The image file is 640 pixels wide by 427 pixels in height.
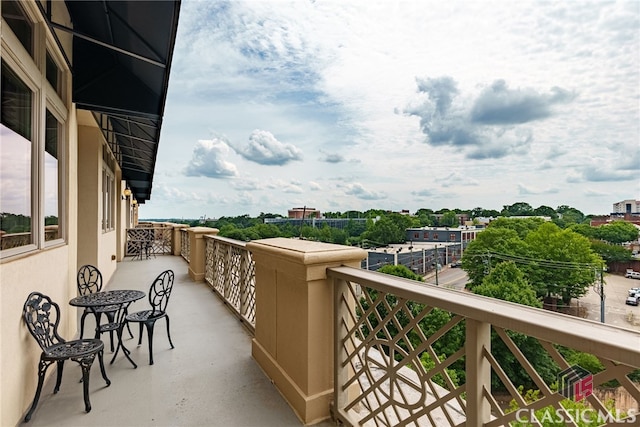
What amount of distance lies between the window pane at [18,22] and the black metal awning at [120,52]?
0.39 m

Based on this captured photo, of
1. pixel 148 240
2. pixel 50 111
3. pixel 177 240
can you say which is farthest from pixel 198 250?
→ pixel 177 240

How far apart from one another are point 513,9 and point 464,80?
93.7ft

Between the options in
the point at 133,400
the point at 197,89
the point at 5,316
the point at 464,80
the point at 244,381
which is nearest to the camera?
the point at 5,316

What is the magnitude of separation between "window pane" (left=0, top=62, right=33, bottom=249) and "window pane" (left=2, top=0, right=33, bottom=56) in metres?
0.32

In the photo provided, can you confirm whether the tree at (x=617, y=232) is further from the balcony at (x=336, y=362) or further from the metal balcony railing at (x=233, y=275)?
the balcony at (x=336, y=362)

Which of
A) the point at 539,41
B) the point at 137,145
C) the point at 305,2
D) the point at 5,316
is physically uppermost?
the point at 539,41

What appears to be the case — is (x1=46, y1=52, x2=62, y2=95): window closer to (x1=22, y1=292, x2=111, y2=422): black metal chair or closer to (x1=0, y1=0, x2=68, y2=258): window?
(x1=0, y1=0, x2=68, y2=258): window

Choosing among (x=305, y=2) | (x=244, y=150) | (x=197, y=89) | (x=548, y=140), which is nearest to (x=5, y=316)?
(x=305, y=2)

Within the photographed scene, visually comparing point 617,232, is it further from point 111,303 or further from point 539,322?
point 111,303

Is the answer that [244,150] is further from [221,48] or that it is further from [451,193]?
[451,193]

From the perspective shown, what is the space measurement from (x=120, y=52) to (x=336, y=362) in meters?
3.91

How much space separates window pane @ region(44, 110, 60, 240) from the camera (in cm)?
300

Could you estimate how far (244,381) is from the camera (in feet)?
8.89

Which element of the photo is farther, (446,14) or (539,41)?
(539,41)
